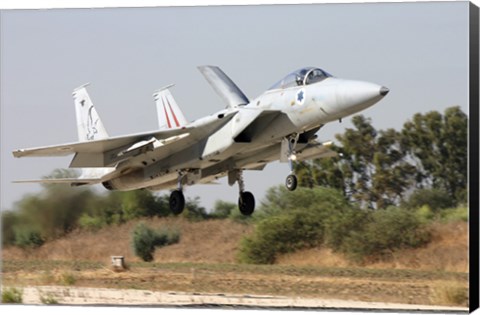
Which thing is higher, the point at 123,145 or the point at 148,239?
the point at 123,145

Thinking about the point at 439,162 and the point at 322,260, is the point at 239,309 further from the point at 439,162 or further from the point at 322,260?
the point at 439,162

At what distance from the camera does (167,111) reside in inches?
945

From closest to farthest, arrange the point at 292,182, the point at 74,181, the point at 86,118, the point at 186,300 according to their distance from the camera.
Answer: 1. the point at 292,182
2. the point at 186,300
3. the point at 74,181
4. the point at 86,118

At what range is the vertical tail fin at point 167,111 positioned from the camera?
2381cm

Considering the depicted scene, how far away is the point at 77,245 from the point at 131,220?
1.35 meters

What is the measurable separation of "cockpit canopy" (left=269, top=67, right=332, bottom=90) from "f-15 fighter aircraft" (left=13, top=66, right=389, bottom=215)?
0.06ft

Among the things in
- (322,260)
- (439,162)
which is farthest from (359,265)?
(439,162)

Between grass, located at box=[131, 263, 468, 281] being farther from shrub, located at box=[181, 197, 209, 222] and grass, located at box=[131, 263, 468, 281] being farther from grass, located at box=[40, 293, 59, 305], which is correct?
grass, located at box=[40, 293, 59, 305]

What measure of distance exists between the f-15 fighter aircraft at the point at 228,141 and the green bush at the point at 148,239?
2899 mm

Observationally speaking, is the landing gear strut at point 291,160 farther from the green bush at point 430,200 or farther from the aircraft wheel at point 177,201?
the green bush at point 430,200

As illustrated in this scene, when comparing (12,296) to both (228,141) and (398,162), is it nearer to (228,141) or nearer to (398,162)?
(228,141)

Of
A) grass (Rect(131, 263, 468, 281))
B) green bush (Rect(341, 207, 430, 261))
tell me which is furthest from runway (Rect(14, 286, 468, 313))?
green bush (Rect(341, 207, 430, 261))

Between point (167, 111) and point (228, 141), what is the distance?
369 cm

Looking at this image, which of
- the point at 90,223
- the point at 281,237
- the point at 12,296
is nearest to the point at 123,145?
the point at 12,296
